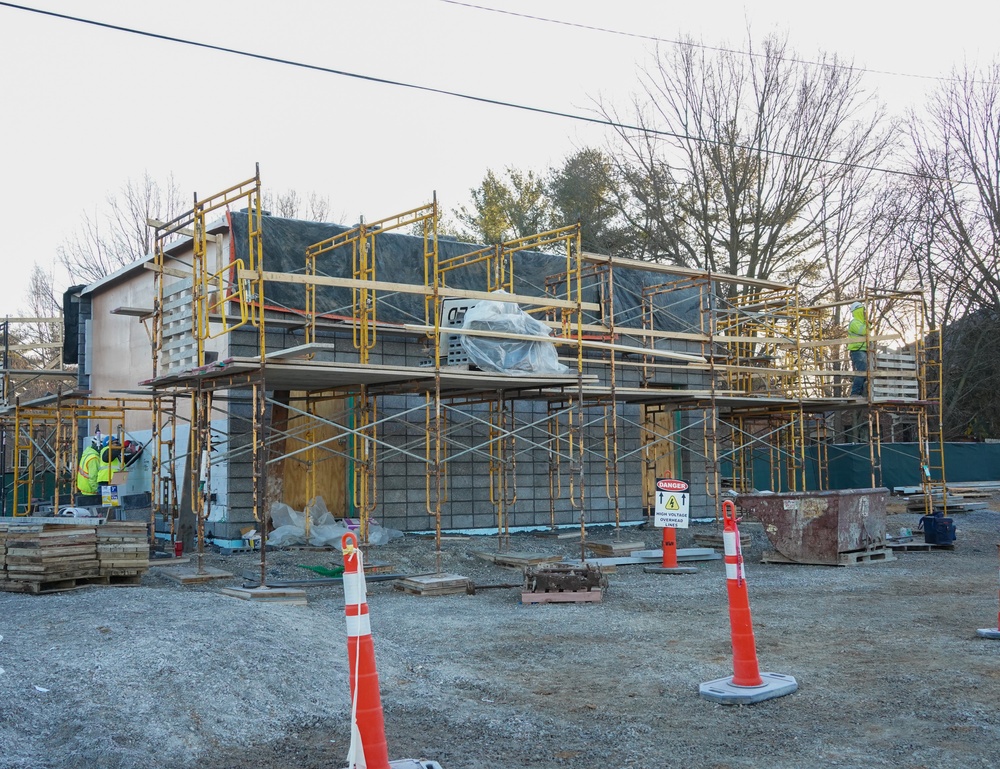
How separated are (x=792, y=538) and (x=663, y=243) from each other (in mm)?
18458

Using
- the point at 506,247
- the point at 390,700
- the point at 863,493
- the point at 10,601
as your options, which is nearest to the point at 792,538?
the point at 863,493

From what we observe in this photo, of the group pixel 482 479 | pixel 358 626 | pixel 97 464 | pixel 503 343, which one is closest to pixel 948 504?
pixel 482 479

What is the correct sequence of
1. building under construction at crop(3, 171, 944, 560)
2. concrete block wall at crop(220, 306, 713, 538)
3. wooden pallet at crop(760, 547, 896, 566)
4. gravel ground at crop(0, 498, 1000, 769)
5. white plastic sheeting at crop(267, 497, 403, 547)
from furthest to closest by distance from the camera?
concrete block wall at crop(220, 306, 713, 538)
white plastic sheeting at crop(267, 497, 403, 547)
wooden pallet at crop(760, 547, 896, 566)
building under construction at crop(3, 171, 944, 560)
gravel ground at crop(0, 498, 1000, 769)

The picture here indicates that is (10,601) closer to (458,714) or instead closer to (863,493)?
(458,714)

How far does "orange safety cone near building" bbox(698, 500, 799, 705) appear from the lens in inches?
255

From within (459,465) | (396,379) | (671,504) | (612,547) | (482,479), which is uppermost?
(396,379)

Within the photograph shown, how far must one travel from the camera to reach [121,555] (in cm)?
1123

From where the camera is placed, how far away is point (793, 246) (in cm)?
3069

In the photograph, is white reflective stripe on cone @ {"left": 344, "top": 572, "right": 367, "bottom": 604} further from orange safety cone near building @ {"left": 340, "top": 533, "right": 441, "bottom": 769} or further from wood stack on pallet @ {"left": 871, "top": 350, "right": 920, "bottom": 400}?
wood stack on pallet @ {"left": 871, "top": 350, "right": 920, "bottom": 400}

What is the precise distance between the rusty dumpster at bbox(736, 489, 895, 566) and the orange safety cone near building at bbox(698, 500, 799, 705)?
25.9 ft

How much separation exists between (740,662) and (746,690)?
19 cm

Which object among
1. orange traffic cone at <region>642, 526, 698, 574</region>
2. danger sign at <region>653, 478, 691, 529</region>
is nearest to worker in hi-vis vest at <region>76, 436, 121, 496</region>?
orange traffic cone at <region>642, 526, 698, 574</region>

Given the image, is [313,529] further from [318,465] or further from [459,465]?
[459,465]

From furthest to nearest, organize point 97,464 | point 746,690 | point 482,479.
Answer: point 482,479 < point 97,464 < point 746,690
